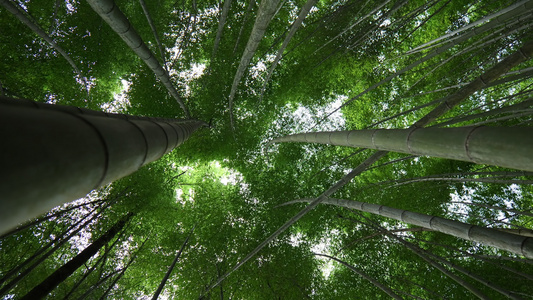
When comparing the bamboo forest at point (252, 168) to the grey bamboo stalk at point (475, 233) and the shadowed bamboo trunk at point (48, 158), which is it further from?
the shadowed bamboo trunk at point (48, 158)

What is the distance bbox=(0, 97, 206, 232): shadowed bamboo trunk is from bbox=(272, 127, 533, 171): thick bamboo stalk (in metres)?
1.44

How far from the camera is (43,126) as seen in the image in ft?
1.97

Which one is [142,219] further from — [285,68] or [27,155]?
[27,155]

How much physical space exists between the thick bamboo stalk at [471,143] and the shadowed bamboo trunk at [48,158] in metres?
1.44

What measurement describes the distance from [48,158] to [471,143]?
1.53 metres

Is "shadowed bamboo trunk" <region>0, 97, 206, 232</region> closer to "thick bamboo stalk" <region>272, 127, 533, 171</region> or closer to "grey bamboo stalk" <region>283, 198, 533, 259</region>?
"thick bamboo stalk" <region>272, 127, 533, 171</region>

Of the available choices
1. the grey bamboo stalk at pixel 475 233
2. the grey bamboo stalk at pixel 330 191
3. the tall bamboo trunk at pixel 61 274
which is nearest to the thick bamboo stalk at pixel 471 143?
the grey bamboo stalk at pixel 330 191

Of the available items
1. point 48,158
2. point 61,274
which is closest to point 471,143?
point 48,158

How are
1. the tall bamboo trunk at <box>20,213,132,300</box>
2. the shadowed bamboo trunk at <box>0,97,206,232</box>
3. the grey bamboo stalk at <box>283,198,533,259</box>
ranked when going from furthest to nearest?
the tall bamboo trunk at <box>20,213,132,300</box> → the grey bamboo stalk at <box>283,198,533,259</box> → the shadowed bamboo trunk at <box>0,97,206,232</box>

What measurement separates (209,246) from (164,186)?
6.52 feet

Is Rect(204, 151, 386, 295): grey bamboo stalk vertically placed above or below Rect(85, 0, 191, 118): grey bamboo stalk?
below

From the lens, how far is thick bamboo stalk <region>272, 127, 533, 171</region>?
95 cm

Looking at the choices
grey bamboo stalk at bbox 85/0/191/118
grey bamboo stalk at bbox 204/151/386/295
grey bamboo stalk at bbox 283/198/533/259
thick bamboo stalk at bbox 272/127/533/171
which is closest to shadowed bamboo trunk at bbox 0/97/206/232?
thick bamboo stalk at bbox 272/127/533/171

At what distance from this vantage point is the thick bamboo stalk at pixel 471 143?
37.4 inches
